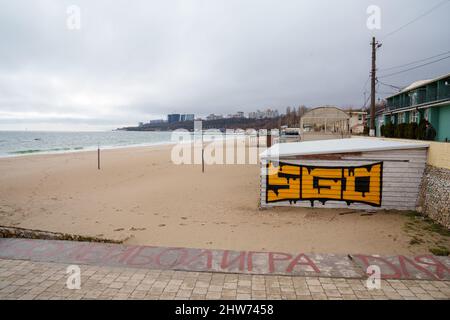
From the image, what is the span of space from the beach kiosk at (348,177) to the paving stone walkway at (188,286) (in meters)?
5.15

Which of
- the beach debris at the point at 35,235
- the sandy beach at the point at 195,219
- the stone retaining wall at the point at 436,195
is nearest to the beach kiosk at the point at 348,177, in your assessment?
the stone retaining wall at the point at 436,195

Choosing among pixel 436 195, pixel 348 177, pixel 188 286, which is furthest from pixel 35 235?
pixel 436 195

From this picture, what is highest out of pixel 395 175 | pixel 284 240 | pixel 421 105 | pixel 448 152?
pixel 421 105

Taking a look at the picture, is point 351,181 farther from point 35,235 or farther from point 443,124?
point 443,124

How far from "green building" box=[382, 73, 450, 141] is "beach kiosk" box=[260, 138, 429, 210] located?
16.3 m

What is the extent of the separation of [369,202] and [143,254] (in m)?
7.36

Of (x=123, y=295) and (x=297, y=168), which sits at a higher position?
(x=297, y=168)

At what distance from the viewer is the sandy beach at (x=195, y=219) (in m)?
7.02

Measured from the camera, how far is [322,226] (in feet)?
26.7

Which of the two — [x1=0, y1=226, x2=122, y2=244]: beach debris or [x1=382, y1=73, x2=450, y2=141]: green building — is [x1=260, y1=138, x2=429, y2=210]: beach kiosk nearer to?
[x1=0, y1=226, x2=122, y2=244]: beach debris

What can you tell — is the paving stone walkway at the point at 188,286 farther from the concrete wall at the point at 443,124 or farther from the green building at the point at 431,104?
the concrete wall at the point at 443,124

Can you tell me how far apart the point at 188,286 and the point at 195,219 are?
14.7 ft
